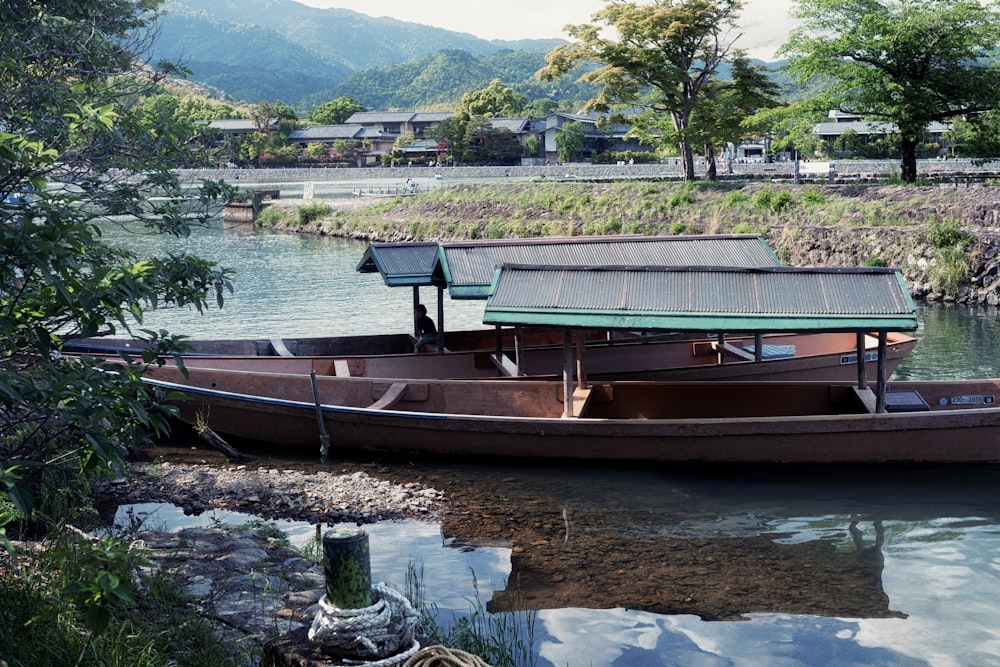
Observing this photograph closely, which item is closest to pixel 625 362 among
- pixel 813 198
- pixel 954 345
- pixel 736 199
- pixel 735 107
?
pixel 954 345

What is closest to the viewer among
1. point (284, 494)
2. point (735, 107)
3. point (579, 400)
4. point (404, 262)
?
point (284, 494)

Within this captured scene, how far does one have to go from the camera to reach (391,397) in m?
13.1

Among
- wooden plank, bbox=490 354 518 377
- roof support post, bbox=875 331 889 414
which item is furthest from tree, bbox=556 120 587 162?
roof support post, bbox=875 331 889 414

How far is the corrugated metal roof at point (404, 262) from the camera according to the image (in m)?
15.1

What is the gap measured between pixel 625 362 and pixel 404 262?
3985 mm

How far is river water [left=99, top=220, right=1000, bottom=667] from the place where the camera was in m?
7.91

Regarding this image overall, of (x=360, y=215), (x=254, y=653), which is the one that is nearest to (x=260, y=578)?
(x=254, y=653)

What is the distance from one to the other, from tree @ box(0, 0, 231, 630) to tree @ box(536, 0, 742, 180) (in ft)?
98.8

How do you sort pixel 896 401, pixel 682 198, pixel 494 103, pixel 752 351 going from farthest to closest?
pixel 494 103 → pixel 682 198 → pixel 752 351 → pixel 896 401

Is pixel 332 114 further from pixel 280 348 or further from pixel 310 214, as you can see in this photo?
pixel 280 348

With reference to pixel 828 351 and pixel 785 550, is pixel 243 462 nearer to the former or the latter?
pixel 785 550

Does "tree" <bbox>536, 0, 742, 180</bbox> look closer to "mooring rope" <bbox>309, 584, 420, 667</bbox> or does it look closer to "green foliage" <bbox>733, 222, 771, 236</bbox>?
"green foliage" <bbox>733, 222, 771, 236</bbox>

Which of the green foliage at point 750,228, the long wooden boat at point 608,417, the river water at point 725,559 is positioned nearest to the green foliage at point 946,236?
the green foliage at point 750,228

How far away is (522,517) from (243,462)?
4189mm
